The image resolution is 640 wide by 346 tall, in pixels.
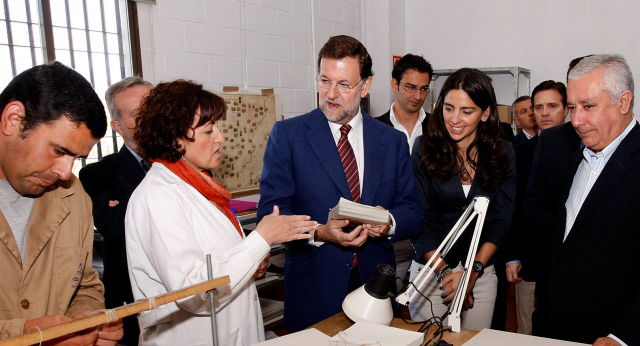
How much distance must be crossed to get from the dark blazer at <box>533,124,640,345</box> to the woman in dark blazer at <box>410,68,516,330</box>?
35cm

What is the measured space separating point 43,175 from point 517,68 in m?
4.23

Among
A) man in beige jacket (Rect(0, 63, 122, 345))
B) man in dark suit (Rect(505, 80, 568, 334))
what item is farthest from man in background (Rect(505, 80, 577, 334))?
man in beige jacket (Rect(0, 63, 122, 345))

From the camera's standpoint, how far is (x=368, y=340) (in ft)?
4.23

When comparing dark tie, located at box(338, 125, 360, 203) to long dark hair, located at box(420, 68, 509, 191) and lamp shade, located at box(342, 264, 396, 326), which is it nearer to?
long dark hair, located at box(420, 68, 509, 191)

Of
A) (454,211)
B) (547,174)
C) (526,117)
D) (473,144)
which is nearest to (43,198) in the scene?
(454,211)

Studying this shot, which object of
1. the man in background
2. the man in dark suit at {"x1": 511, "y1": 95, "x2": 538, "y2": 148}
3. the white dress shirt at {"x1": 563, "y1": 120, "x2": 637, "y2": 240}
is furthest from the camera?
the man in dark suit at {"x1": 511, "y1": 95, "x2": 538, "y2": 148}

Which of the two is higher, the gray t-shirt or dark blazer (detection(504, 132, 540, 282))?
the gray t-shirt

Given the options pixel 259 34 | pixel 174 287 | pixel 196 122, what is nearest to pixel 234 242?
pixel 174 287

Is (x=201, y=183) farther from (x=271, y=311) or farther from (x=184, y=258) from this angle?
(x=271, y=311)

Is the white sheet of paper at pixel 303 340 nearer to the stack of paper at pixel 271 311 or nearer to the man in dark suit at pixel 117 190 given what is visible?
the man in dark suit at pixel 117 190

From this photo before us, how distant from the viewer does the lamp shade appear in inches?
52.0

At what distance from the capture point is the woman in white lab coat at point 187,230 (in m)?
1.35

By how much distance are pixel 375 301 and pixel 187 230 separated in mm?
576

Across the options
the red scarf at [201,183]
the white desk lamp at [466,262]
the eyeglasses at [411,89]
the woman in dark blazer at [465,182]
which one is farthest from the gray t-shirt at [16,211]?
the eyeglasses at [411,89]
